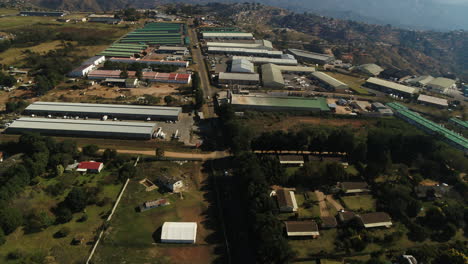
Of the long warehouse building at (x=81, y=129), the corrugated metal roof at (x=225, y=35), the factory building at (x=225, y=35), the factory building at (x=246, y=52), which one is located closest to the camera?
the long warehouse building at (x=81, y=129)

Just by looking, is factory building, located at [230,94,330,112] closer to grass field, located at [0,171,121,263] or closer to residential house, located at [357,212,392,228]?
residential house, located at [357,212,392,228]

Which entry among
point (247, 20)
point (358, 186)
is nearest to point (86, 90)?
point (358, 186)

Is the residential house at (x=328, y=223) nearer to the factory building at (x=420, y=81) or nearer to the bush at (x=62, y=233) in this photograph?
the bush at (x=62, y=233)

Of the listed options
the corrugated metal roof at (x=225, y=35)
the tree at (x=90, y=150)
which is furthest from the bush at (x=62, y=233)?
the corrugated metal roof at (x=225, y=35)

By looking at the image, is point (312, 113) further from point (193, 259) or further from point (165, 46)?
point (165, 46)

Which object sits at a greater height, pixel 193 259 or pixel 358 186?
pixel 358 186

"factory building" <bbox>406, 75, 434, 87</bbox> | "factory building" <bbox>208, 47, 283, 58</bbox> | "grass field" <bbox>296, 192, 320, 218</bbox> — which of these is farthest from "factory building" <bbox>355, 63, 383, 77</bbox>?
"grass field" <bbox>296, 192, 320, 218</bbox>

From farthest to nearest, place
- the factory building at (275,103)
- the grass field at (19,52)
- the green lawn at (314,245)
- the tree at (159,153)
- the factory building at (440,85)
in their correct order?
the factory building at (440,85)
the grass field at (19,52)
the factory building at (275,103)
the tree at (159,153)
the green lawn at (314,245)
